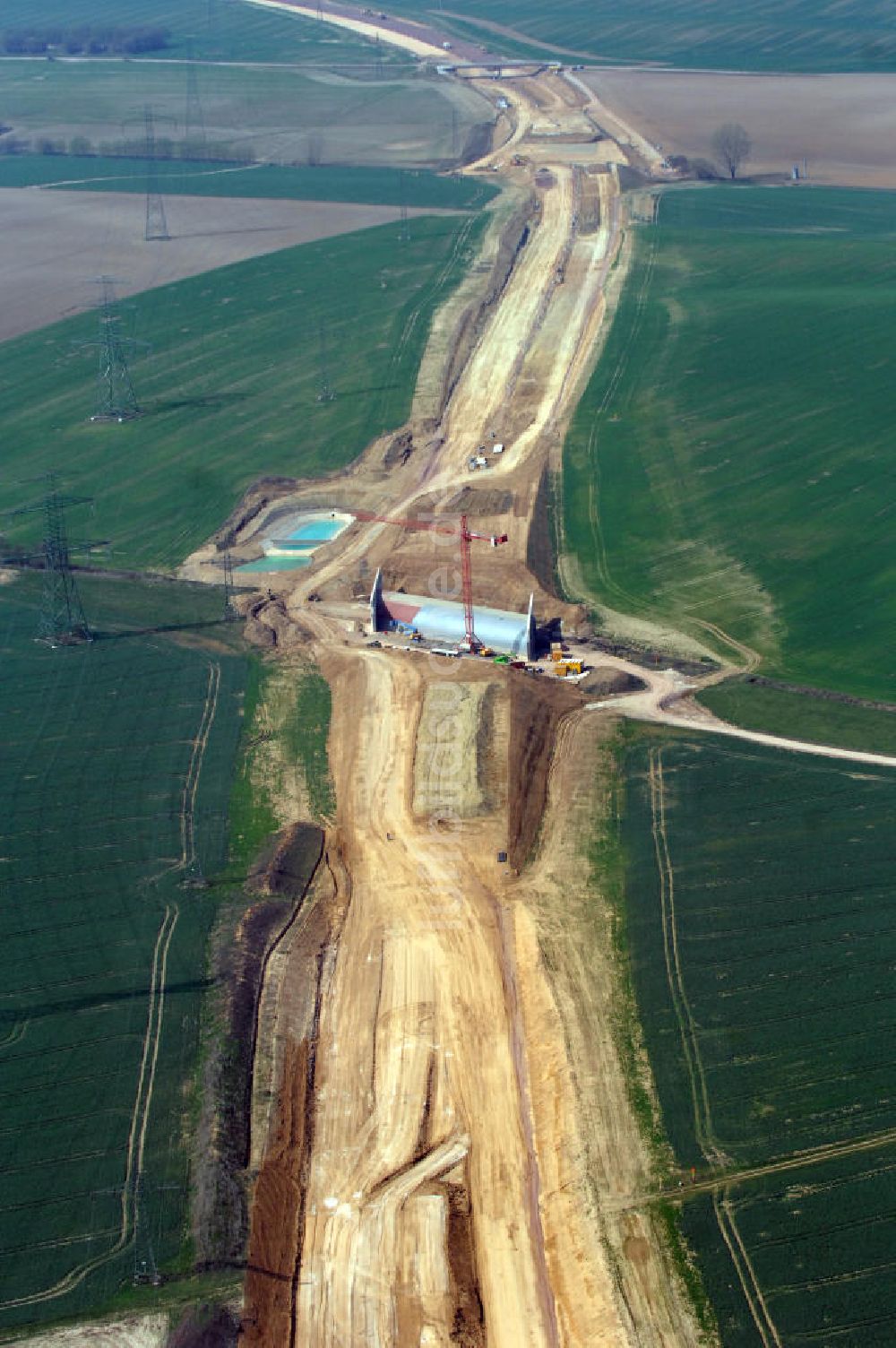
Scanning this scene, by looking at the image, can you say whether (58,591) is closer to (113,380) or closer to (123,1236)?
(113,380)

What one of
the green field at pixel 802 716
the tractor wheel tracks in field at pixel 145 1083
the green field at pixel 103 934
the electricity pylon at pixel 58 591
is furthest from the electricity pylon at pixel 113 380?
the green field at pixel 802 716

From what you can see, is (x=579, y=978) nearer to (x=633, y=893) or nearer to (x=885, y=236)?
(x=633, y=893)

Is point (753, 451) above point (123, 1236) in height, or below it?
above

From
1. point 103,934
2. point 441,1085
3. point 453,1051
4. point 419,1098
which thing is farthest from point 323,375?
point 419,1098

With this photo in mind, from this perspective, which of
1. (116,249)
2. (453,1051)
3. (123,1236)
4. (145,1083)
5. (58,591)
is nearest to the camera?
(123,1236)

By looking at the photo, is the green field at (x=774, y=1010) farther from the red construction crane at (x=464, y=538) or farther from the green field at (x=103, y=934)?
the green field at (x=103, y=934)

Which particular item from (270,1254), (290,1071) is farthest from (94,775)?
(270,1254)
